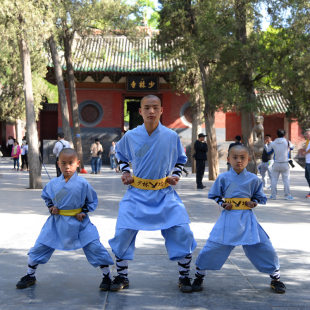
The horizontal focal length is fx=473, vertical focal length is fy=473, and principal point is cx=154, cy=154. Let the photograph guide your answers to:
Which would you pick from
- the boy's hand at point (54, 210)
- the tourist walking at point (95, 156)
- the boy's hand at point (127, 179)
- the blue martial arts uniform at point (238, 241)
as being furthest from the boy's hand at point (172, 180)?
the tourist walking at point (95, 156)

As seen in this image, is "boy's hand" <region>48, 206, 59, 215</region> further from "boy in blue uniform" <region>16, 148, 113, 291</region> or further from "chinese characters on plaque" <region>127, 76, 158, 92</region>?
"chinese characters on plaque" <region>127, 76, 158, 92</region>

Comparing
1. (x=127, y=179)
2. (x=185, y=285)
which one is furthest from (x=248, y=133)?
(x=185, y=285)

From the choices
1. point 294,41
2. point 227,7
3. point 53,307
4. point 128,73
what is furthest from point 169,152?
point 128,73

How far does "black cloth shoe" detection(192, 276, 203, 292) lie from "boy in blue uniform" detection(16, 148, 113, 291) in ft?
2.37

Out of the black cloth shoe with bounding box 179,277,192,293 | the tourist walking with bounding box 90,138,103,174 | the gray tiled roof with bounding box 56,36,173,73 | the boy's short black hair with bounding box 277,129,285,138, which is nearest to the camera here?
the black cloth shoe with bounding box 179,277,192,293

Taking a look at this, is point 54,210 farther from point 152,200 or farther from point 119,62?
point 119,62

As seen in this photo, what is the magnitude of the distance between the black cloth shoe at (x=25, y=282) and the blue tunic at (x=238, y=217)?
5.22ft

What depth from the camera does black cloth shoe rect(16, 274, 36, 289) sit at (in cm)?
399

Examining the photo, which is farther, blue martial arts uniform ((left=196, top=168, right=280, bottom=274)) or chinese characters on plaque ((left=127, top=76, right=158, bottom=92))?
chinese characters on plaque ((left=127, top=76, right=158, bottom=92))

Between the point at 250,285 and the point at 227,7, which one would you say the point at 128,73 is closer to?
the point at 227,7

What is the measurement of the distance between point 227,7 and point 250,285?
391 inches

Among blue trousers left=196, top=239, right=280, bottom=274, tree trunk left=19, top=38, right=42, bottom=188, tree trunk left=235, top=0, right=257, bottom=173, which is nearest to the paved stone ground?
blue trousers left=196, top=239, right=280, bottom=274

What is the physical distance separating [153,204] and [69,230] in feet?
2.48

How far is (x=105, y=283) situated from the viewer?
4.00 m
